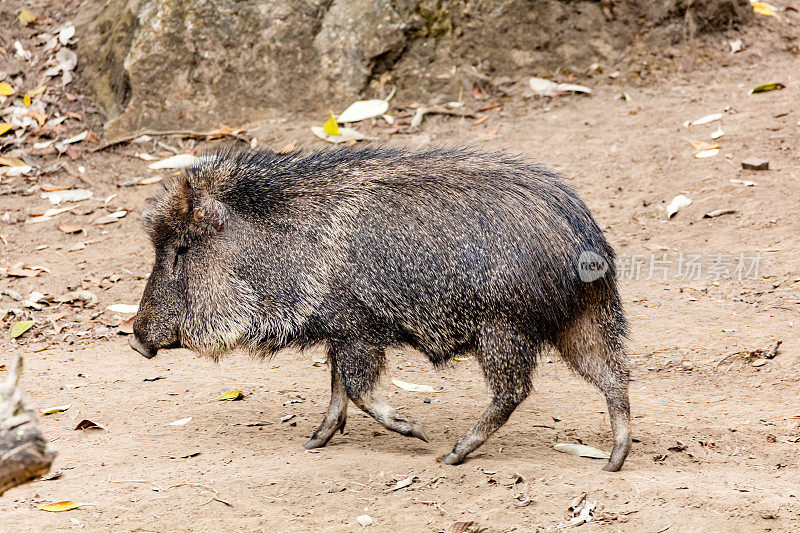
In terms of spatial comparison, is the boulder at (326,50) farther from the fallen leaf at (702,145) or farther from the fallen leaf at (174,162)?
the fallen leaf at (702,145)

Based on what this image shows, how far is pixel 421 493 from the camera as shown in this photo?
3238mm

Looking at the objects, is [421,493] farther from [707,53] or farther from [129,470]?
[707,53]

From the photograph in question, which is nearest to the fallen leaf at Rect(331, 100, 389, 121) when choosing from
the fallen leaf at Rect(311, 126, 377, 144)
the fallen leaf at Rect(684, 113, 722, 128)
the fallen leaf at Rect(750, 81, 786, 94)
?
the fallen leaf at Rect(311, 126, 377, 144)

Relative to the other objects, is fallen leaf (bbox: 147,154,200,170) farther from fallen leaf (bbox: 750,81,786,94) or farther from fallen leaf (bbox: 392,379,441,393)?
fallen leaf (bbox: 750,81,786,94)

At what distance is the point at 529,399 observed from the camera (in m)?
4.31

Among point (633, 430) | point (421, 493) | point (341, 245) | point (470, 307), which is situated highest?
point (341, 245)

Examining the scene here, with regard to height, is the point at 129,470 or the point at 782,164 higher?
the point at 129,470

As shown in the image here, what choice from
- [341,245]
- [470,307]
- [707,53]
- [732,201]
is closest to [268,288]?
[341,245]

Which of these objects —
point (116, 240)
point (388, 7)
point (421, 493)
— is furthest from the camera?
point (388, 7)

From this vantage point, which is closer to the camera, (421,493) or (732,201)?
(421,493)

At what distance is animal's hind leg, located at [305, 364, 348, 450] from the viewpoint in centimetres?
382

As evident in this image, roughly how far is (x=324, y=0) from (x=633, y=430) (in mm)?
4860

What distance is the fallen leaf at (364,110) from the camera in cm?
695

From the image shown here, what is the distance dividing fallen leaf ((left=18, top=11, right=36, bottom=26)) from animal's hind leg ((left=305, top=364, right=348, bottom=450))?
5.99 m
